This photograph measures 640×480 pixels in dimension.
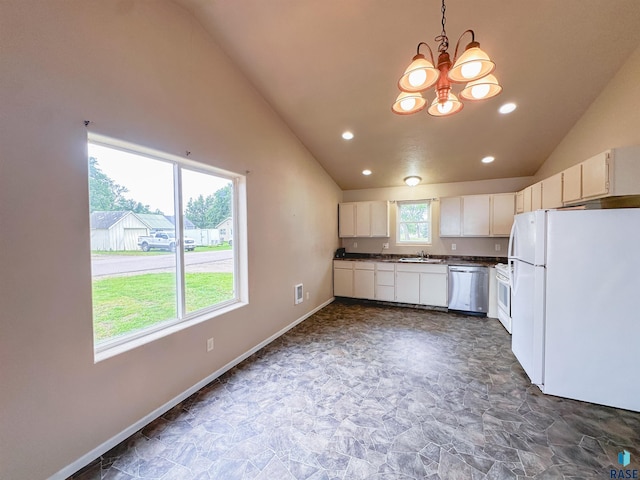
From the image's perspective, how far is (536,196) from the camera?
376 centimetres

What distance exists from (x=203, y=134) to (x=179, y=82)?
0.46 metres

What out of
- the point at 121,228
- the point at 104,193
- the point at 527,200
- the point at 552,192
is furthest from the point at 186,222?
the point at 527,200

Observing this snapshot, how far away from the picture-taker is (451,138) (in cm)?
406

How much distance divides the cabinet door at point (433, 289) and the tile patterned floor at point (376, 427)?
1.75m

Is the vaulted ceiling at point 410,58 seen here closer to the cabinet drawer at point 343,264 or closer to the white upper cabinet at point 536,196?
the white upper cabinet at point 536,196

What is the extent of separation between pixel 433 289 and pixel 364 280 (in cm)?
132

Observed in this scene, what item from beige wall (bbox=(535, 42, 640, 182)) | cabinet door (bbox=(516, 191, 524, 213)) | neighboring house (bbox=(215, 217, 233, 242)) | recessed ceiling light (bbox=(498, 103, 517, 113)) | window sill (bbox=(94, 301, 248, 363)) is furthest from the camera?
cabinet door (bbox=(516, 191, 524, 213))

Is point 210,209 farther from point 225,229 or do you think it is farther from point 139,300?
point 139,300

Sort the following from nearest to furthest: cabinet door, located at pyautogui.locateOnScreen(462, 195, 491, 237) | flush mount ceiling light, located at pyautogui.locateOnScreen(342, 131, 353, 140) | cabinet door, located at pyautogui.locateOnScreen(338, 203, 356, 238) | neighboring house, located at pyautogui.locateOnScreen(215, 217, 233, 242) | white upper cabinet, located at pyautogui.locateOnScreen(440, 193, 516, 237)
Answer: neighboring house, located at pyautogui.locateOnScreen(215, 217, 233, 242) → flush mount ceiling light, located at pyautogui.locateOnScreen(342, 131, 353, 140) → white upper cabinet, located at pyautogui.locateOnScreen(440, 193, 516, 237) → cabinet door, located at pyautogui.locateOnScreen(462, 195, 491, 237) → cabinet door, located at pyautogui.locateOnScreen(338, 203, 356, 238)

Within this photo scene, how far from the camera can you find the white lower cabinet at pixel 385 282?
537 cm

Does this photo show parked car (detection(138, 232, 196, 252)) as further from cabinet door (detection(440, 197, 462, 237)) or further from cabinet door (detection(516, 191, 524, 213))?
cabinet door (detection(516, 191, 524, 213))

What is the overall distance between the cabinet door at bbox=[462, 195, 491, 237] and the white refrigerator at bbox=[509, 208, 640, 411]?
2.50 m

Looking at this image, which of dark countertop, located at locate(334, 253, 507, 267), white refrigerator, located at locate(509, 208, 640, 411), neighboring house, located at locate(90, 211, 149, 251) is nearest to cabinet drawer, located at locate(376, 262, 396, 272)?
dark countertop, located at locate(334, 253, 507, 267)

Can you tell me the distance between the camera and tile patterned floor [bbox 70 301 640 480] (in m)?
1.71
